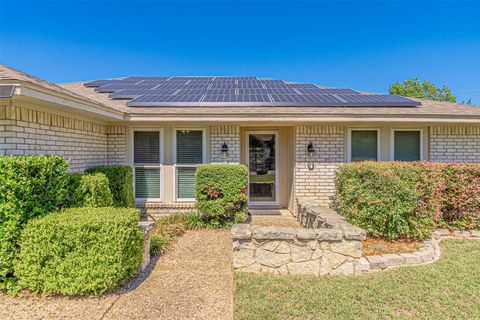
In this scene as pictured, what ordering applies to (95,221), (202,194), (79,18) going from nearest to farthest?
(95,221), (202,194), (79,18)

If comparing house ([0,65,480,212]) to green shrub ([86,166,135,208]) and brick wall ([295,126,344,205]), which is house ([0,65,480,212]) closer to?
brick wall ([295,126,344,205])

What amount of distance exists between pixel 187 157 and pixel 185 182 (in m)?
0.70

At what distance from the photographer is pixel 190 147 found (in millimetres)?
6977

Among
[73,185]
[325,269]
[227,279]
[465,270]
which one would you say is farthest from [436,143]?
[73,185]

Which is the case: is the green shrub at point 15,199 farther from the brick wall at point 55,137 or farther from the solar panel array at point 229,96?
the solar panel array at point 229,96

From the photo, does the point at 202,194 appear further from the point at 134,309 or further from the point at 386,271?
the point at 386,271

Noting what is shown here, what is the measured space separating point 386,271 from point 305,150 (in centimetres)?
363

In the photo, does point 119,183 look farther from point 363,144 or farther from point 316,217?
point 363,144

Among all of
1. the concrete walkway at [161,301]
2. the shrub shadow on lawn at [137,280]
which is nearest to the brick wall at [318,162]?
the concrete walkway at [161,301]

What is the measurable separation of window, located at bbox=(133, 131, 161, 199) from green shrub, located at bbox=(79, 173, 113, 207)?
223 cm

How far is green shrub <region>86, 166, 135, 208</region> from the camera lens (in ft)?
19.0

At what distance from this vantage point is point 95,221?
11.0 feet

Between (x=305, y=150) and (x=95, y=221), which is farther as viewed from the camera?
(x=305, y=150)

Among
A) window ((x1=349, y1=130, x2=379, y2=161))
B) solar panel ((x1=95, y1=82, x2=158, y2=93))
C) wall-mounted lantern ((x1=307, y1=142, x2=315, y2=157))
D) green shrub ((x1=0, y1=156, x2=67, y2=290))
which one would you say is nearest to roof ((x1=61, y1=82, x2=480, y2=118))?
window ((x1=349, y1=130, x2=379, y2=161))
